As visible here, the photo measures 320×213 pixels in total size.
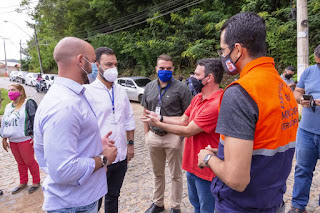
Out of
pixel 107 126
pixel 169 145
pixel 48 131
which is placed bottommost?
pixel 169 145

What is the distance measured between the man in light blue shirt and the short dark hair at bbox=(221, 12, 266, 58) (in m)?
1.99

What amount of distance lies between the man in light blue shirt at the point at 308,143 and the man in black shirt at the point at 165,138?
1585 millimetres

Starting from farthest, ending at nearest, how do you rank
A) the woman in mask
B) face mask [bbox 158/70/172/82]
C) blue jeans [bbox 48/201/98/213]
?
the woman in mask, face mask [bbox 158/70/172/82], blue jeans [bbox 48/201/98/213]

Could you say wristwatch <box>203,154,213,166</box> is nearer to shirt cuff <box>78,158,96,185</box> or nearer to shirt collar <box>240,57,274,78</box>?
shirt collar <box>240,57,274,78</box>

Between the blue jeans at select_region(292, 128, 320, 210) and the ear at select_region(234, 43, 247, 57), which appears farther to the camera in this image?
the blue jeans at select_region(292, 128, 320, 210)

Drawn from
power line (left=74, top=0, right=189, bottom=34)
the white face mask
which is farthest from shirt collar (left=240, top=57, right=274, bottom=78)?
power line (left=74, top=0, right=189, bottom=34)

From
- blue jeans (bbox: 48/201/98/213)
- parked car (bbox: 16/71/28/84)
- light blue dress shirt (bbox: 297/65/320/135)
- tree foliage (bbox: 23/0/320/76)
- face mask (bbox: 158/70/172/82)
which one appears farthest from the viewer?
parked car (bbox: 16/71/28/84)

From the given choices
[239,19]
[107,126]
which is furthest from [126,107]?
[239,19]

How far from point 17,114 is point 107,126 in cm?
235

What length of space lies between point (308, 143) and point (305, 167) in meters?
0.33

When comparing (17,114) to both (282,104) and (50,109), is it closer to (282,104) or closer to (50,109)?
(50,109)

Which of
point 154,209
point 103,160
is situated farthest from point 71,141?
point 154,209

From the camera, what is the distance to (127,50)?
68.5 feet

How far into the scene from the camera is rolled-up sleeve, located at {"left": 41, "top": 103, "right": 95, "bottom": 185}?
149 centimetres
